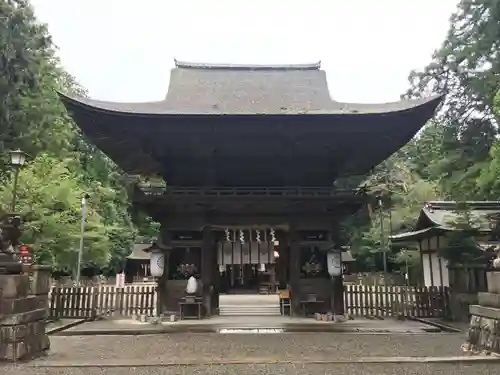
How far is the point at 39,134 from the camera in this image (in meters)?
22.8

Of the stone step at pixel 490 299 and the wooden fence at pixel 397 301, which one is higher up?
the stone step at pixel 490 299

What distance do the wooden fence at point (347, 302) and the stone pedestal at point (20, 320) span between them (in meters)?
6.64

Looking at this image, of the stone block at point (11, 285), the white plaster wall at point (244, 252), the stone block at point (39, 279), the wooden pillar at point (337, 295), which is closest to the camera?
the stone block at point (11, 285)

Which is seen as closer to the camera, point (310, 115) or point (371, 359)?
point (371, 359)

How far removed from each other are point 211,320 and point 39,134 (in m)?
14.9

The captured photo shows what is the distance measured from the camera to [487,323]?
25.0ft

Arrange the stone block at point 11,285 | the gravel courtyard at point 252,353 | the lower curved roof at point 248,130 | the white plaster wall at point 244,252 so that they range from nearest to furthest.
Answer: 1. the gravel courtyard at point 252,353
2. the stone block at point 11,285
3. the lower curved roof at point 248,130
4. the white plaster wall at point 244,252

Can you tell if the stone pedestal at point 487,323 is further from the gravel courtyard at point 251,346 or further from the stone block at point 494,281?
the gravel courtyard at point 251,346

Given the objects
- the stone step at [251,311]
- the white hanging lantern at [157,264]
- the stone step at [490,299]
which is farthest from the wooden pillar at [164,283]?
the stone step at [490,299]

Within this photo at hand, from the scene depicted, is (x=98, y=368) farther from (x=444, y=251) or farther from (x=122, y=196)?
(x=122, y=196)

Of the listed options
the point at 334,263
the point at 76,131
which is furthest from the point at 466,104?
the point at 76,131

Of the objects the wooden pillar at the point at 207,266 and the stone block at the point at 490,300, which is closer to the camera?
the stone block at the point at 490,300

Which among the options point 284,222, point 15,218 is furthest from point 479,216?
point 15,218

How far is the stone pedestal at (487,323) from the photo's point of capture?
7.34 metres
